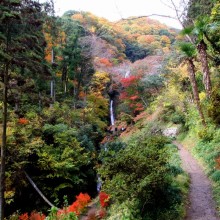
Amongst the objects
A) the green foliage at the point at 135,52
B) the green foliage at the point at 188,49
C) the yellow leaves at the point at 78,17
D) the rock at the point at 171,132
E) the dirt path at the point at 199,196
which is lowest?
the dirt path at the point at 199,196

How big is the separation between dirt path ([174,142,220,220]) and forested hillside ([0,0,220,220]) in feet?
0.90

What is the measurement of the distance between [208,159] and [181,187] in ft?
9.45


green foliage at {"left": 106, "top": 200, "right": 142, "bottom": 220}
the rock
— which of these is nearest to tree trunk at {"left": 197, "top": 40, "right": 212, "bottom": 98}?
the rock

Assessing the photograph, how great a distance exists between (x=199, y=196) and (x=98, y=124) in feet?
59.2

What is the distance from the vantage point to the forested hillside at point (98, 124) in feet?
27.3

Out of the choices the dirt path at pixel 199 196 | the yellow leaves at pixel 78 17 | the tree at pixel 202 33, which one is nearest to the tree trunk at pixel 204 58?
the tree at pixel 202 33

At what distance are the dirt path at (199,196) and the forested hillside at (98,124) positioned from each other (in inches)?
10.7

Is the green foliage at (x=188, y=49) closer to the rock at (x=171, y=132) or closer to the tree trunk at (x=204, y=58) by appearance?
the tree trunk at (x=204, y=58)

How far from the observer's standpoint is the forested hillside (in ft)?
27.3

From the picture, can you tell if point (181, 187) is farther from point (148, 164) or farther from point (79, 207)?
point (79, 207)

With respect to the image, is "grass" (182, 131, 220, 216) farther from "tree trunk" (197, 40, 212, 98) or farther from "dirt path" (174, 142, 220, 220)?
"tree trunk" (197, 40, 212, 98)

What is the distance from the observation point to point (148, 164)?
780 cm

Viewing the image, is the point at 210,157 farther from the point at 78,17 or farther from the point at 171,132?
the point at 78,17

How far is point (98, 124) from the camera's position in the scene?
87.9ft
